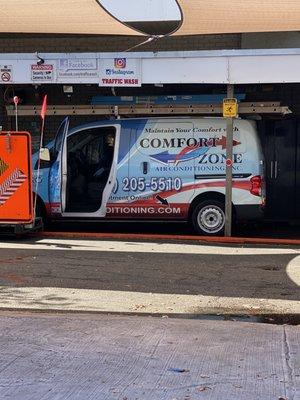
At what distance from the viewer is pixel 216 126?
10.7 metres

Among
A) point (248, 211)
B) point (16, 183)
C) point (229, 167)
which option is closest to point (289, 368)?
point (229, 167)

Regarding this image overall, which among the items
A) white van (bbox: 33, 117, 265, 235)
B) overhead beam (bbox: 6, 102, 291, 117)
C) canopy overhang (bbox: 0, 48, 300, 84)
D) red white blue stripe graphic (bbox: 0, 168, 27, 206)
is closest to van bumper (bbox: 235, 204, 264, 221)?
white van (bbox: 33, 117, 265, 235)

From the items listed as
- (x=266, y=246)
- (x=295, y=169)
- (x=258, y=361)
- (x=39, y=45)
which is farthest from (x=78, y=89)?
(x=258, y=361)

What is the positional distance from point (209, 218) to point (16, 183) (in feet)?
11.5

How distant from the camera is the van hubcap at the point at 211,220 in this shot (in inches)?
427

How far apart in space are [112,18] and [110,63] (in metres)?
0.82

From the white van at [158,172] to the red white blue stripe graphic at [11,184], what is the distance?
0.81 m

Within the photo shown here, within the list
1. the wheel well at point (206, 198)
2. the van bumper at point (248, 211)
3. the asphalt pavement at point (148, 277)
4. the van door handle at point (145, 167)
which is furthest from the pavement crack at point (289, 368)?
the van door handle at point (145, 167)

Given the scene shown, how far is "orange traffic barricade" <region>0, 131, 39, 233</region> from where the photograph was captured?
10289mm

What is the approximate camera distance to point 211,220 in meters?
10.9

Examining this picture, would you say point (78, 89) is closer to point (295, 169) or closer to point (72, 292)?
point (295, 169)

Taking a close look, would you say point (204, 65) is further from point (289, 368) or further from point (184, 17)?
point (289, 368)

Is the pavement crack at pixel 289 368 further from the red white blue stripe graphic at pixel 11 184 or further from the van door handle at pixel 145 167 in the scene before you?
the red white blue stripe graphic at pixel 11 184

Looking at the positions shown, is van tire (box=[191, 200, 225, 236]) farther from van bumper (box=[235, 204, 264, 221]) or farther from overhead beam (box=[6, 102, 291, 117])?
overhead beam (box=[6, 102, 291, 117])
